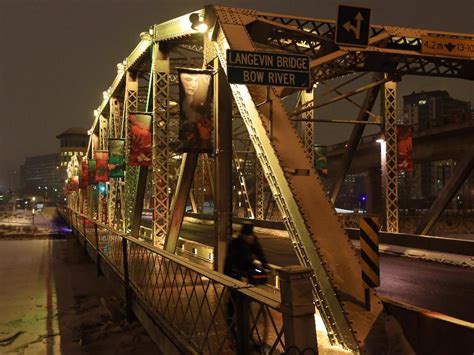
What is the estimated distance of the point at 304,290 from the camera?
3725 millimetres

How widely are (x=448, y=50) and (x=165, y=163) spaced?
397 inches

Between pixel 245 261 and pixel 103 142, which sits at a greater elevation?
pixel 103 142

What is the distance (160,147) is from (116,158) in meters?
6.62

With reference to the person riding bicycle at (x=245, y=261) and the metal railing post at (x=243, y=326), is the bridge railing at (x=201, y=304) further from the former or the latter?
the person riding bicycle at (x=245, y=261)

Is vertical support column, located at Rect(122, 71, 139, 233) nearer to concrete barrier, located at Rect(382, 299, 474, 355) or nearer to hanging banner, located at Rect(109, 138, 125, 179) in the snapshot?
hanging banner, located at Rect(109, 138, 125, 179)

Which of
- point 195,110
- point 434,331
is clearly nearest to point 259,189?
point 195,110

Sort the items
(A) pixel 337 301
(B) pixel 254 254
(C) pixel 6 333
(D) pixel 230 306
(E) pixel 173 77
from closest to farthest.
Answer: (D) pixel 230 306 < (A) pixel 337 301 < (B) pixel 254 254 < (C) pixel 6 333 < (E) pixel 173 77

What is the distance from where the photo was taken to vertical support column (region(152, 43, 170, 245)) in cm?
1642

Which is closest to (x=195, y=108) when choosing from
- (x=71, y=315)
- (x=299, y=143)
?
(x=299, y=143)

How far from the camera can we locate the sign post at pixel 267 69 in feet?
→ 27.1

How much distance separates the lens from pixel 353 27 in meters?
10.4

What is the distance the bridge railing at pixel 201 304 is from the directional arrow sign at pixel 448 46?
1123 centimetres

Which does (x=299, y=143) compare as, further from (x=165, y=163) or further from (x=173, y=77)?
(x=173, y=77)

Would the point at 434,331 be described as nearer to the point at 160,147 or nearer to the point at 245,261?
the point at 245,261
